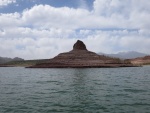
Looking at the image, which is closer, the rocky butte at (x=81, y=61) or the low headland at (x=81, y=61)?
the low headland at (x=81, y=61)

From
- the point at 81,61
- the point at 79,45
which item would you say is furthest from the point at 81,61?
the point at 79,45

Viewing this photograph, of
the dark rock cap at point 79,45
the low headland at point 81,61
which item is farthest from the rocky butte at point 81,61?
the dark rock cap at point 79,45

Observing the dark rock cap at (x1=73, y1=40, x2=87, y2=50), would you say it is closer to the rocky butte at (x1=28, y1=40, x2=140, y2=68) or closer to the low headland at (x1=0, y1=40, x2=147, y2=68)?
the low headland at (x1=0, y1=40, x2=147, y2=68)

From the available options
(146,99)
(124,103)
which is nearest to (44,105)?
(124,103)

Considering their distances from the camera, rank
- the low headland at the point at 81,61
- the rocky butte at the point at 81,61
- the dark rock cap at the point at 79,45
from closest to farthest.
Answer: the low headland at the point at 81,61 → the rocky butte at the point at 81,61 → the dark rock cap at the point at 79,45

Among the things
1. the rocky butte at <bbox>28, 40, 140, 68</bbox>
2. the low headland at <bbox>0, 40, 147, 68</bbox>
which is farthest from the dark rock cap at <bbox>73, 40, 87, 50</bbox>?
the rocky butte at <bbox>28, 40, 140, 68</bbox>

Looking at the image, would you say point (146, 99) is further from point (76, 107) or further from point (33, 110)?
point (33, 110)

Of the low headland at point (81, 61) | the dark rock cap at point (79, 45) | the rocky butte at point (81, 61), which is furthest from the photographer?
the dark rock cap at point (79, 45)

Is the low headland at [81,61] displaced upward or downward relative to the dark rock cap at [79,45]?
downward

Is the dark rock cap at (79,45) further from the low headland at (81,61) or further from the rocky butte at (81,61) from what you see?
the rocky butte at (81,61)

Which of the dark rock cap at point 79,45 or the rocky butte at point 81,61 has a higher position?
the dark rock cap at point 79,45

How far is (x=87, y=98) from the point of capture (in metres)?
30.7

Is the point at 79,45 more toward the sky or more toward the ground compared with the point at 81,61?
more toward the sky

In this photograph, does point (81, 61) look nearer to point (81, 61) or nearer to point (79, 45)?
point (81, 61)
